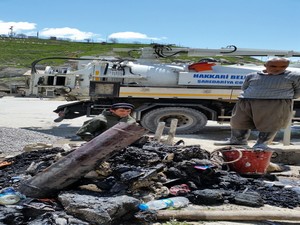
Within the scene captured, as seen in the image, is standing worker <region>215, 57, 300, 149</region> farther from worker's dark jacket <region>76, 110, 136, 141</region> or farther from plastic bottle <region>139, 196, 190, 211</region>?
plastic bottle <region>139, 196, 190, 211</region>

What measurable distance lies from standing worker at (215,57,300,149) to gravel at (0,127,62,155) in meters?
4.59

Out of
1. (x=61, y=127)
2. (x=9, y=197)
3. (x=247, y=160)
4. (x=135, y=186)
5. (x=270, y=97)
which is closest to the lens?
(x=9, y=197)

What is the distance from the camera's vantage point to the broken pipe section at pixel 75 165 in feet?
13.8

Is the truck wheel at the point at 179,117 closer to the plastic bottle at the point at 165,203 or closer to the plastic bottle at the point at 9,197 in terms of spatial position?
the plastic bottle at the point at 165,203

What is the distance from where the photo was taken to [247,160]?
562 cm

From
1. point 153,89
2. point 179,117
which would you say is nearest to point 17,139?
point 153,89

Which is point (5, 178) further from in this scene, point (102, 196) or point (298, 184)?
point (298, 184)

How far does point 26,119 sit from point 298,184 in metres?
11.1

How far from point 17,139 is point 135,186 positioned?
602 centimetres

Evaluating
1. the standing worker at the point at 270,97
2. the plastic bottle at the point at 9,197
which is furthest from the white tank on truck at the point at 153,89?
the plastic bottle at the point at 9,197

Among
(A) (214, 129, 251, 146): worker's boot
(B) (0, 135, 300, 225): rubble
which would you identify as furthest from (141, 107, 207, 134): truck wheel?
(B) (0, 135, 300, 225): rubble

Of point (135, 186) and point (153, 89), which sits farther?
point (153, 89)

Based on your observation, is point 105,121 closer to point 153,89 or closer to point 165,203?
point 165,203

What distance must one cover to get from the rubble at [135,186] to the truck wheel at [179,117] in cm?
571
